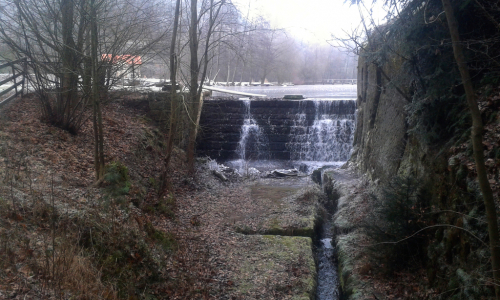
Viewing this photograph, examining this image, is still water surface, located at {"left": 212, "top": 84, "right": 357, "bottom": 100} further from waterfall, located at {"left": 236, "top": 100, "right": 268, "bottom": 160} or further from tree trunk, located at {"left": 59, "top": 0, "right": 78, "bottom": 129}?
tree trunk, located at {"left": 59, "top": 0, "right": 78, "bottom": 129}

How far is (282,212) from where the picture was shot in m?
9.20

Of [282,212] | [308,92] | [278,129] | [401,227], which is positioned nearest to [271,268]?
[401,227]

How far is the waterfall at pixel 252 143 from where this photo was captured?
1582 cm

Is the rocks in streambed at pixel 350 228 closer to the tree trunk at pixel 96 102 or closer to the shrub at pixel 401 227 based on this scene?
the shrub at pixel 401 227

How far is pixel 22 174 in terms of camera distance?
245 inches

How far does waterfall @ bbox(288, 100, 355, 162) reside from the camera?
1524cm

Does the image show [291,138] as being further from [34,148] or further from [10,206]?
[10,206]

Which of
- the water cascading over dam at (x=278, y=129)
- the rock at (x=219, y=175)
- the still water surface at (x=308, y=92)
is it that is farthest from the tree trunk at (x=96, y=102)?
the still water surface at (x=308, y=92)

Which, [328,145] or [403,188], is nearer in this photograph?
[403,188]

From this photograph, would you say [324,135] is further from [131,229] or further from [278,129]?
[131,229]

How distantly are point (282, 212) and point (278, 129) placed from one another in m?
7.32

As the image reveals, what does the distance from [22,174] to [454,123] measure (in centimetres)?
686

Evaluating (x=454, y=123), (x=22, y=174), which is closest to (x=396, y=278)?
(x=454, y=123)

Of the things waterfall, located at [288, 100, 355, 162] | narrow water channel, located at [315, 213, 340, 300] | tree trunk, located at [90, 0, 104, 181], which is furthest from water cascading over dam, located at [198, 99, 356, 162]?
tree trunk, located at [90, 0, 104, 181]
